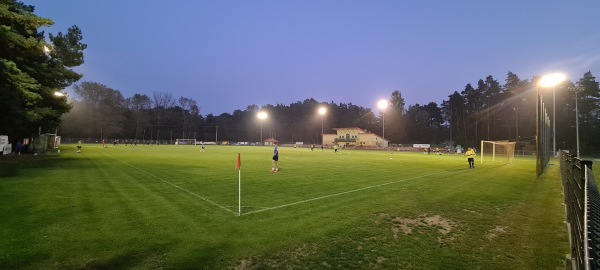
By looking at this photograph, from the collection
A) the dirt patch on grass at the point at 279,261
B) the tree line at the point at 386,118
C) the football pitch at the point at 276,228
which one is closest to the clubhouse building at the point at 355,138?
the tree line at the point at 386,118

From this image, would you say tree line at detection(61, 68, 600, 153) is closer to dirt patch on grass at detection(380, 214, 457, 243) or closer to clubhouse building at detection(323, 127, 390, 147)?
clubhouse building at detection(323, 127, 390, 147)

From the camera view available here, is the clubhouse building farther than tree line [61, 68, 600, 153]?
Yes

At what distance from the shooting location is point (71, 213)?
8.48 metres

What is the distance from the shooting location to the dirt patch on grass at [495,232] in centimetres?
708

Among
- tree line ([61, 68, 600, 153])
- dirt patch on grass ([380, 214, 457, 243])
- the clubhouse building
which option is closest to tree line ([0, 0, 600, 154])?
tree line ([61, 68, 600, 153])

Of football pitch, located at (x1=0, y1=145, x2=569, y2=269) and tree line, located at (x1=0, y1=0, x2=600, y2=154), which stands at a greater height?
tree line, located at (x1=0, y1=0, x2=600, y2=154)

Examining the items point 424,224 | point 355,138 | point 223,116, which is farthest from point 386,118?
point 424,224


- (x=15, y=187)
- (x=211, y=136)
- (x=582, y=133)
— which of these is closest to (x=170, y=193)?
(x=15, y=187)

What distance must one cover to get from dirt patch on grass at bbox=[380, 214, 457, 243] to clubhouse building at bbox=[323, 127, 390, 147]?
295 ft

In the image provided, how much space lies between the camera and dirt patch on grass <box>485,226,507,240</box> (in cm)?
708

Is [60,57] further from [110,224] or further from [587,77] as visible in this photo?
[587,77]

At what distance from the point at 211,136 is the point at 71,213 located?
461 ft

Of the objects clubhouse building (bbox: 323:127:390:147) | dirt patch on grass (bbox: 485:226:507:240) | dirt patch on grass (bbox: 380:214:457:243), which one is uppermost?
clubhouse building (bbox: 323:127:390:147)

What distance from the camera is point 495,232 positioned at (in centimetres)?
740
